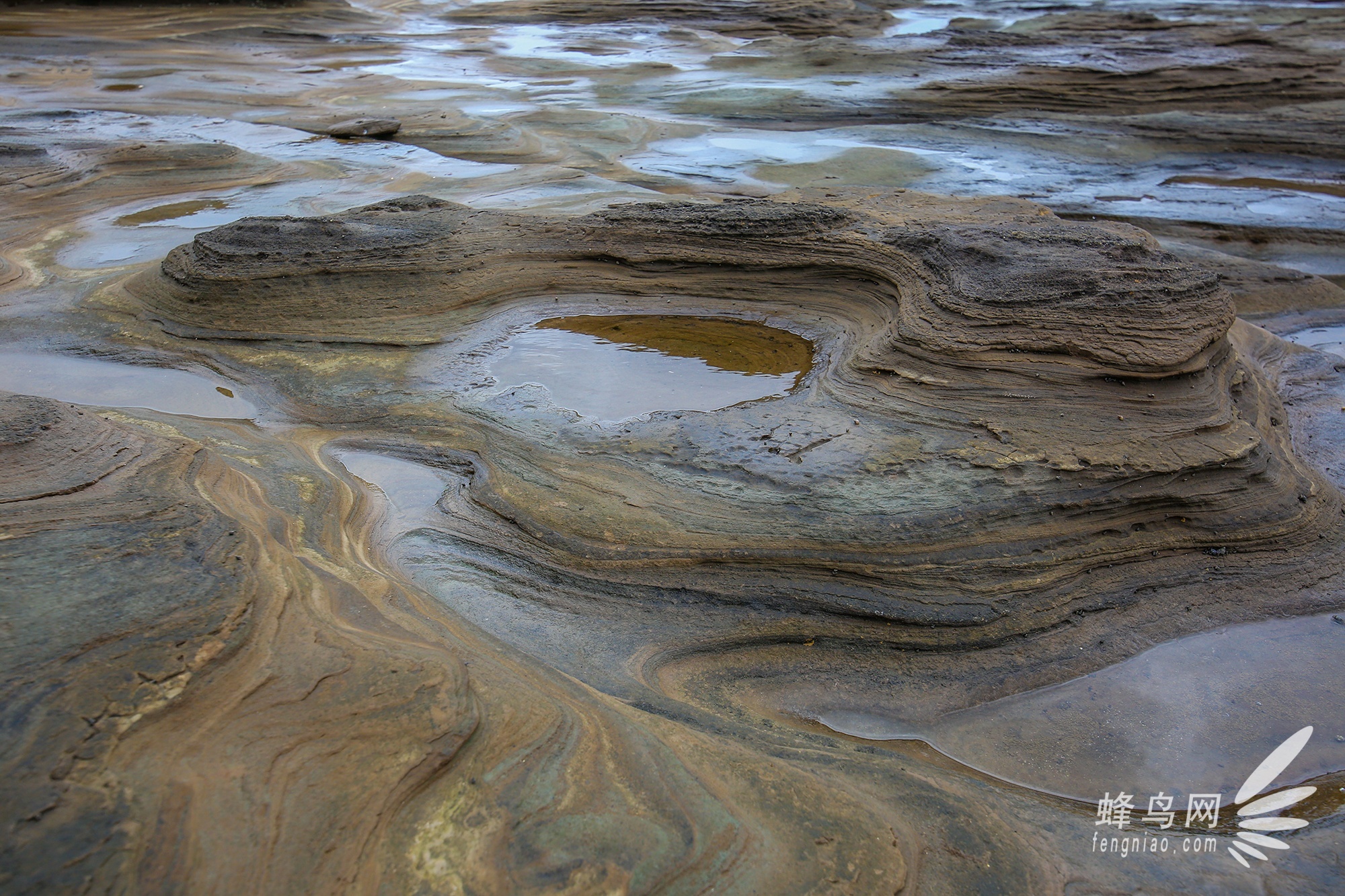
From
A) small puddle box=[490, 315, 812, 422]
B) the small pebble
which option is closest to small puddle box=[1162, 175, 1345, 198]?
small puddle box=[490, 315, 812, 422]

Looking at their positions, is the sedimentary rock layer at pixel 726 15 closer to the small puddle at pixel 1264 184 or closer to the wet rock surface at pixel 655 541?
the small puddle at pixel 1264 184

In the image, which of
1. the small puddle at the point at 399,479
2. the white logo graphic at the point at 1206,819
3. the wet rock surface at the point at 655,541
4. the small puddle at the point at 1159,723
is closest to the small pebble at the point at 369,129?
the wet rock surface at the point at 655,541

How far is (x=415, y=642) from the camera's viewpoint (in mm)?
2748

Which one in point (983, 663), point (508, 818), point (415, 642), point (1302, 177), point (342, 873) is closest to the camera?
point (342, 873)

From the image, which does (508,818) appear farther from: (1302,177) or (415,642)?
(1302,177)

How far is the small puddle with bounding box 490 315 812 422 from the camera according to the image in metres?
4.67

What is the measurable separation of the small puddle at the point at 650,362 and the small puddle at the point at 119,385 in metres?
1.44

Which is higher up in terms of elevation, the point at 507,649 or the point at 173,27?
the point at 173,27

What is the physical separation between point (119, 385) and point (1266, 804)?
18.0 feet

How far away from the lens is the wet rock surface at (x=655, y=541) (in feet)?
7.15

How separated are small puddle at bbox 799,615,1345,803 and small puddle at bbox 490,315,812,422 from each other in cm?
203

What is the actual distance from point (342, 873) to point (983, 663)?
7.37 ft

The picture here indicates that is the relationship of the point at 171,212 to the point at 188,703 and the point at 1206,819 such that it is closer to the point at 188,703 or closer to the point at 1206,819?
the point at 188,703

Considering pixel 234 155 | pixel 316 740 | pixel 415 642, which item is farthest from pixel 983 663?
pixel 234 155
